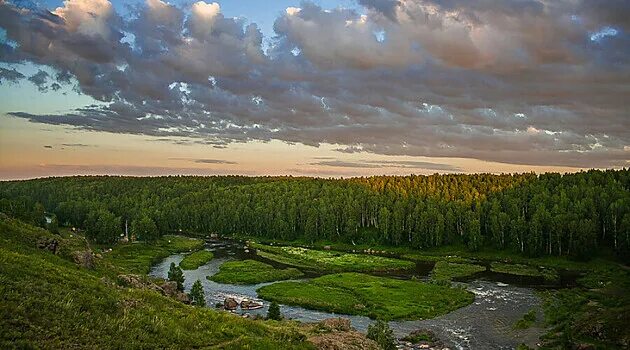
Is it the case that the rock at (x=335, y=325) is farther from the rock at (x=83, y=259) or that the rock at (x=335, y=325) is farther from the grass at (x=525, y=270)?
the grass at (x=525, y=270)

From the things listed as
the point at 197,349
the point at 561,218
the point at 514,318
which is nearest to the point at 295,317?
the point at 514,318

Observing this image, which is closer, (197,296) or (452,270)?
(197,296)

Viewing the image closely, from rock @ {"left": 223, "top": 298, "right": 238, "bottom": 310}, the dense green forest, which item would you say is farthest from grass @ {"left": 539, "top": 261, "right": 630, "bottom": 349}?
rock @ {"left": 223, "top": 298, "right": 238, "bottom": 310}

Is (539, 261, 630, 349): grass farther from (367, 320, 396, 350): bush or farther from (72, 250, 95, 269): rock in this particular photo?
(72, 250, 95, 269): rock

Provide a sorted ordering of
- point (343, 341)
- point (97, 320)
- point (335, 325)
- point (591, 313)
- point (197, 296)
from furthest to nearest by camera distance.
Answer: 1. point (591, 313)
2. point (197, 296)
3. point (335, 325)
4. point (343, 341)
5. point (97, 320)

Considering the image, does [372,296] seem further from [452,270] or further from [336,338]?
[336,338]

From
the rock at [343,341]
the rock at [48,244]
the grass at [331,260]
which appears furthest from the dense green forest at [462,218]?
the rock at [343,341]

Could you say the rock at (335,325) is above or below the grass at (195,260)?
above

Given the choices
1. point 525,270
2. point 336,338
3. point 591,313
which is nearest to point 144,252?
point 336,338
